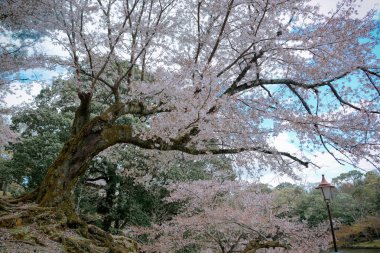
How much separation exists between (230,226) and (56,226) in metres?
6.18

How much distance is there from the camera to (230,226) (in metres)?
9.48

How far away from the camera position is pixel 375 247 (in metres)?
28.5

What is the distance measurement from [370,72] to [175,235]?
8164 mm

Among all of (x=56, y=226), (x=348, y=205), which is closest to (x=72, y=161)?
(x=56, y=226)

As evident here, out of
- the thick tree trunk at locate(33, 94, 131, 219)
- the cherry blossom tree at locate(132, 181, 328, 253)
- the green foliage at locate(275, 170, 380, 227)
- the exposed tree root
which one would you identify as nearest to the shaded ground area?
the green foliage at locate(275, 170, 380, 227)

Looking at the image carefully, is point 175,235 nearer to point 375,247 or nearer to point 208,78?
point 208,78

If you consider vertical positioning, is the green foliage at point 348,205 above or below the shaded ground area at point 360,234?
above

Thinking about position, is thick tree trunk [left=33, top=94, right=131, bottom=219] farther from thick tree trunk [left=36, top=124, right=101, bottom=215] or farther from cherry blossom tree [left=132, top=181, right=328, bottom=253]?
cherry blossom tree [left=132, top=181, right=328, bottom=253]

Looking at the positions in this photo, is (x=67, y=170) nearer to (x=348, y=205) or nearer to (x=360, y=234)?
(x=360, y=234)

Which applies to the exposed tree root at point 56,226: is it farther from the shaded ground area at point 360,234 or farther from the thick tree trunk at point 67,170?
the shaded ground area at point 360,234

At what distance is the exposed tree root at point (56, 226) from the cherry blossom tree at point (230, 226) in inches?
154

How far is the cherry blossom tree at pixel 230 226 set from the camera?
8766 mm

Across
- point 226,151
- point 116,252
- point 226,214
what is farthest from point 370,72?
point 226,214

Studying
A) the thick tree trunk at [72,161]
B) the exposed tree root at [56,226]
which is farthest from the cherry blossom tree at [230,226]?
the thick tree trunk at [72,161]
